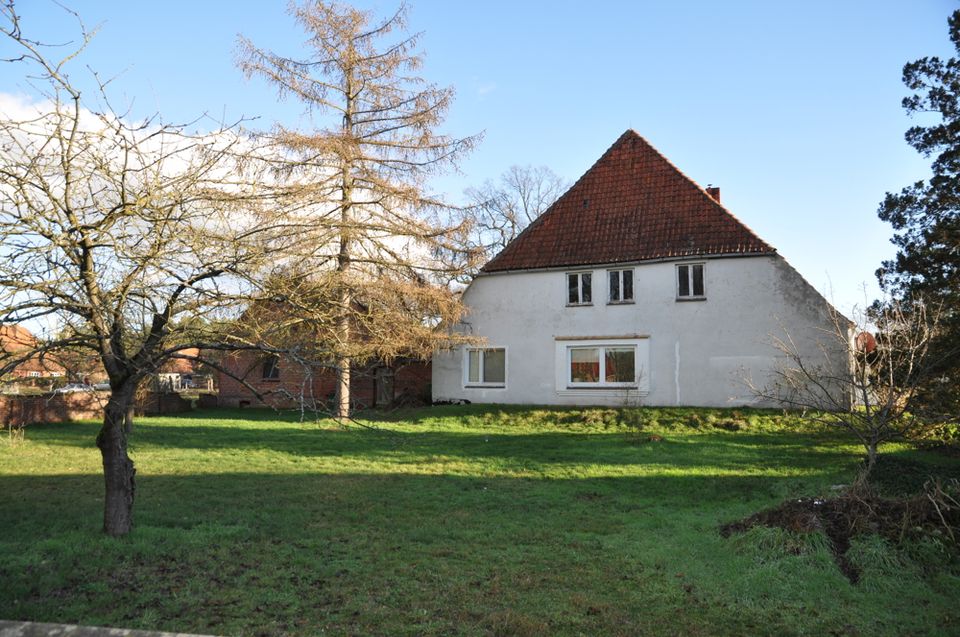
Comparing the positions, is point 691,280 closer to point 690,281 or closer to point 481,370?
point 690,281

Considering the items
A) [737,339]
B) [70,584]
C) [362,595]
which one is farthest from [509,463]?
[737,339]

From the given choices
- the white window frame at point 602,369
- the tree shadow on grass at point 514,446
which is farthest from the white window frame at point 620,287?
the tree shadow on grass at point 514,446

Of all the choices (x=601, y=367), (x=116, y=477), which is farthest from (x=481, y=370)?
(x=116, y=477)

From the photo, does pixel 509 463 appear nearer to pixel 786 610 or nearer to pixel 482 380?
pixel 786 610

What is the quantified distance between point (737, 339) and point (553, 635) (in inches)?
661

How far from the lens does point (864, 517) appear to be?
6.88 m

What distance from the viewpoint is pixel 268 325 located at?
8.46m

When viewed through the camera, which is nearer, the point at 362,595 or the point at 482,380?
the point at 362,595

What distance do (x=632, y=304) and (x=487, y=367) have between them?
558 centimetres

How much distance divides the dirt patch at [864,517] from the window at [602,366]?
45.1ft

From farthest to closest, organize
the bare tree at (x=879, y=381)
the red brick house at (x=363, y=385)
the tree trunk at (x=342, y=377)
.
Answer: the red brick house at (x=363, y=385)
the bare tree at (x=879, y=381)
the tree trunk at (x=342, y=377)

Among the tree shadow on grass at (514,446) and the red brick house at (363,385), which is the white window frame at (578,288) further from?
the red brick house at (363,385)

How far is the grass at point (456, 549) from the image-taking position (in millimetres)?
5246

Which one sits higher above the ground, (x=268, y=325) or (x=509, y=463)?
(x=268, y=325)
